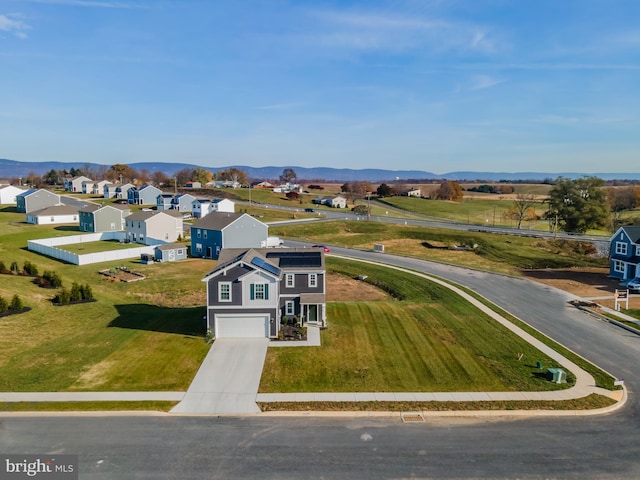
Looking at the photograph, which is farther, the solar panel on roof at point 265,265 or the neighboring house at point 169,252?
the neighboring house at point 169,252

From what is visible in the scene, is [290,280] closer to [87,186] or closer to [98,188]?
[98,188]

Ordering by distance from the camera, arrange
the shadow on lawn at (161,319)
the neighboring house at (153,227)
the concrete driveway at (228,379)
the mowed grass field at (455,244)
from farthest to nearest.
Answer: the neighboring house at (153,227), the mowed grass field at (455,244), the shadow on lawn at (161,319), the concrete driveway at (228,379)

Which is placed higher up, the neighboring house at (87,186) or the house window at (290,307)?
the neighboring house at (87,186)

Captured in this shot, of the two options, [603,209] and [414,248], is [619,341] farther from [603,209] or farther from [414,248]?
[603,209]

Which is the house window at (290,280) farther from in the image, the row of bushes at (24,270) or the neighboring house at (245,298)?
the row of bushes at (24,270)

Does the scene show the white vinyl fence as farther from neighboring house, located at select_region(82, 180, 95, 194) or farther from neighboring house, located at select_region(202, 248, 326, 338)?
neighboring house, located at select_region(82, 180, 95, 194)

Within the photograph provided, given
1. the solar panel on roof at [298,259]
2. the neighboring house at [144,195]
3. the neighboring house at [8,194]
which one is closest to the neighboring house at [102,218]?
the neighboring house at [144,195]
